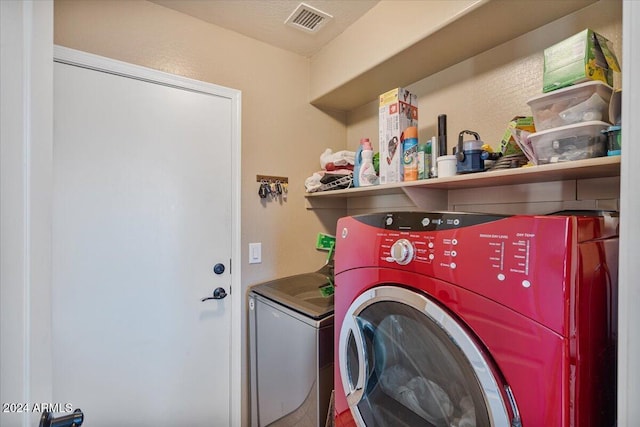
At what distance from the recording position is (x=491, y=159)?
1.12m

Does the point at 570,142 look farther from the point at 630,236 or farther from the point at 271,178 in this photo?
the point at 271,178

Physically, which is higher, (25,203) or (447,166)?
(447,166)

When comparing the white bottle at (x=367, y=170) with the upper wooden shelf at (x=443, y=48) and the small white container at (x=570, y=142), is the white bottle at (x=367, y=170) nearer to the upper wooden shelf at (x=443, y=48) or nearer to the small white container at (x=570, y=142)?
the upper wooden shelf at (x=443, y=48)

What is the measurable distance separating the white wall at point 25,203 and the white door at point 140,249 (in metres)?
0.92

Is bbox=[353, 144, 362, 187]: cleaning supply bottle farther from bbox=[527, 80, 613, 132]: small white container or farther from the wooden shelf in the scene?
bbox=[527, 80, 613, 132]: small white container

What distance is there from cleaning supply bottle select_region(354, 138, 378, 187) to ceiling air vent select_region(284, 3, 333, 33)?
2.25 ft

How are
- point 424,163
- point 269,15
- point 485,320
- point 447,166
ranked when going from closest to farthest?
1. point 485,320
2. point 447,166
3. point 424,163
4. point 269,15

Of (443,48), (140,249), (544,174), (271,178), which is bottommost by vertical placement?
(140,249)

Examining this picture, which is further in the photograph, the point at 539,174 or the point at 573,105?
the point at 539,174

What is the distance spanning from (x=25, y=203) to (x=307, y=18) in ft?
5.00

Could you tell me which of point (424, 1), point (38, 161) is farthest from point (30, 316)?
point (424, 1)

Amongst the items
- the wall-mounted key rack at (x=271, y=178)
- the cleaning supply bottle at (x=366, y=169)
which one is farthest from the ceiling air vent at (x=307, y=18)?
the wall-mounted key rack at (x=271, y=178)

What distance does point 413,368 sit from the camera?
88 centimetres

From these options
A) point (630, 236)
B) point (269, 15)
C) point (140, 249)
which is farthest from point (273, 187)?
point (630, 236)
